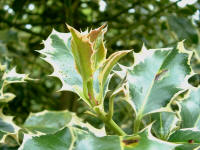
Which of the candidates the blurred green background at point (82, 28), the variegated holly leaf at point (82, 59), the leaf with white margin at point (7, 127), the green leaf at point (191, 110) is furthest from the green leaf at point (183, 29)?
the leaf with white margin at point (7, 127)

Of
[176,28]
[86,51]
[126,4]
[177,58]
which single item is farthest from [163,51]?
[126,4]

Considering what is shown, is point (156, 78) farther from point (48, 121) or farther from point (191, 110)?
point (48, 121)

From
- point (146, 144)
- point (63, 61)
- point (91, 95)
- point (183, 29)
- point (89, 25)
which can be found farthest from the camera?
point (89, 25)

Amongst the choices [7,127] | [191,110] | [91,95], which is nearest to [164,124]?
[191,110]

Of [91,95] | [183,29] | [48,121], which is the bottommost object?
[48,121]

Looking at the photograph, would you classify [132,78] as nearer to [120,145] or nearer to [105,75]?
[105,75]
